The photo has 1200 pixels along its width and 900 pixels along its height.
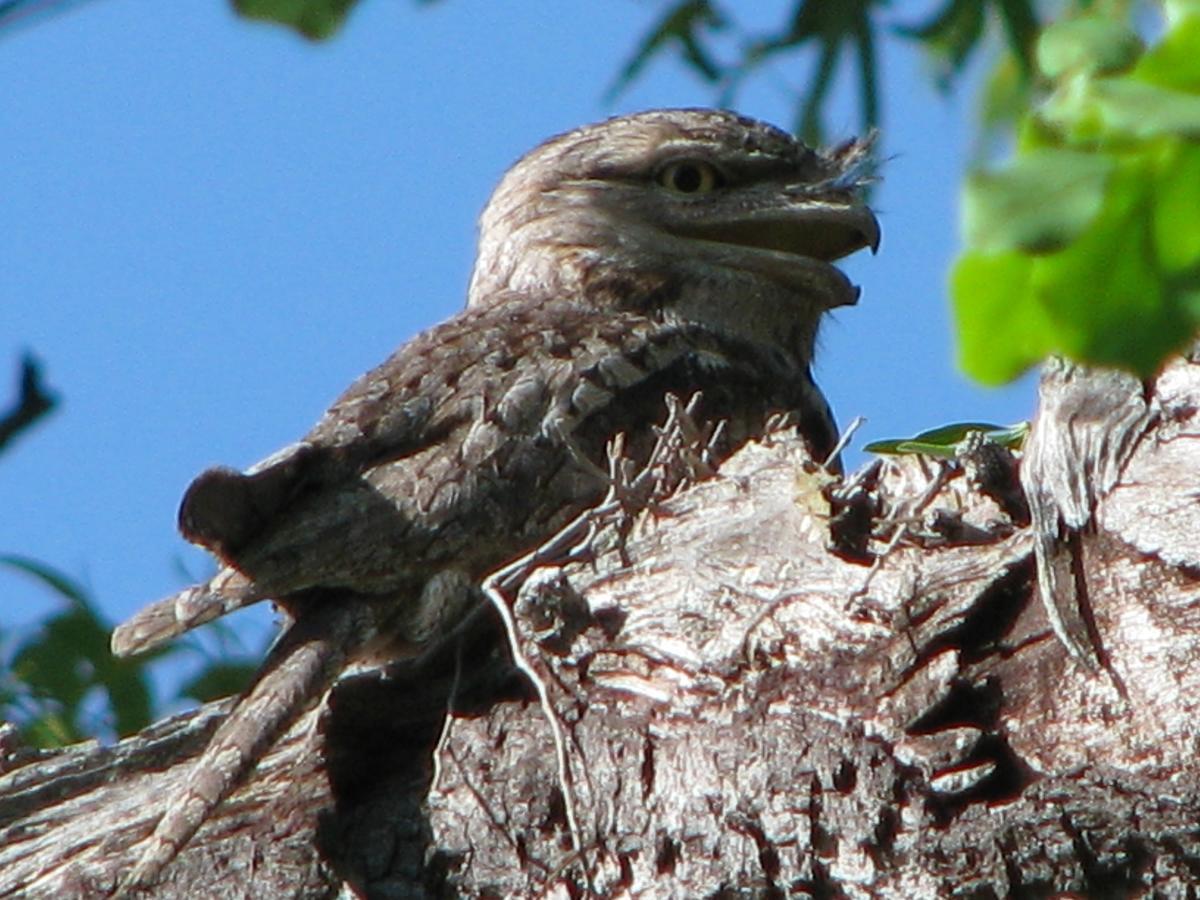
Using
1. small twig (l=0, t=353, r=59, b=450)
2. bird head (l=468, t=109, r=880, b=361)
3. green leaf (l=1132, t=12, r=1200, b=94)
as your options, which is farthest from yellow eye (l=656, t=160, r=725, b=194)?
green leaf (l=1132, t=12, r=1200, b=94)

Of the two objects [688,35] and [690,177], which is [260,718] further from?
[690,177]

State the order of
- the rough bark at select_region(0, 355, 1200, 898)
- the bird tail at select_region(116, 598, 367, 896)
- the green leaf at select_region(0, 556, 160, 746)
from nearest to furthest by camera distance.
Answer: the rough bark at select_region(0, 355, 1200, 898) → the bird tail at select_region(116, 598, 367, 896) → the green leaf at select_region(0, 556, 160, 746)

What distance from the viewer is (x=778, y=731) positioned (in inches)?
91.7

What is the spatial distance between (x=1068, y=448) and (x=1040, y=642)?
27cm

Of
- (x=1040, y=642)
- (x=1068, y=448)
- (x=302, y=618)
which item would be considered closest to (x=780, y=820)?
(x=1040, y=642)

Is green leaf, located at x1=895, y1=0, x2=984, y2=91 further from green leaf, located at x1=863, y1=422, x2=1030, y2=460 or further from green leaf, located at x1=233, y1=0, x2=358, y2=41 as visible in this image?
green leaf, located at x1=233, y1=0, x2=358, y2=41

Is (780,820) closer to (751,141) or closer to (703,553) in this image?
(703,553)

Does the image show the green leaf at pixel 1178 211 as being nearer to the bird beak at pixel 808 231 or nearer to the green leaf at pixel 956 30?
the green leaf at pixel 956 30

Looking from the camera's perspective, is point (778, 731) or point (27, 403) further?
point (778, 731)

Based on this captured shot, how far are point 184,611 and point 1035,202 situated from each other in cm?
264

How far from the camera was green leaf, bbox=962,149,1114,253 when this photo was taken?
59 centimetres

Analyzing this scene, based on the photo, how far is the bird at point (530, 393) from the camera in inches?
119

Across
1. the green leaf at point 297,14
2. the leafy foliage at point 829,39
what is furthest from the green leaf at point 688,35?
the green leaf at point 297,14

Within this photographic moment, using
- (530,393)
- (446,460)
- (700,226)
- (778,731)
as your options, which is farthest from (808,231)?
(778,731)
